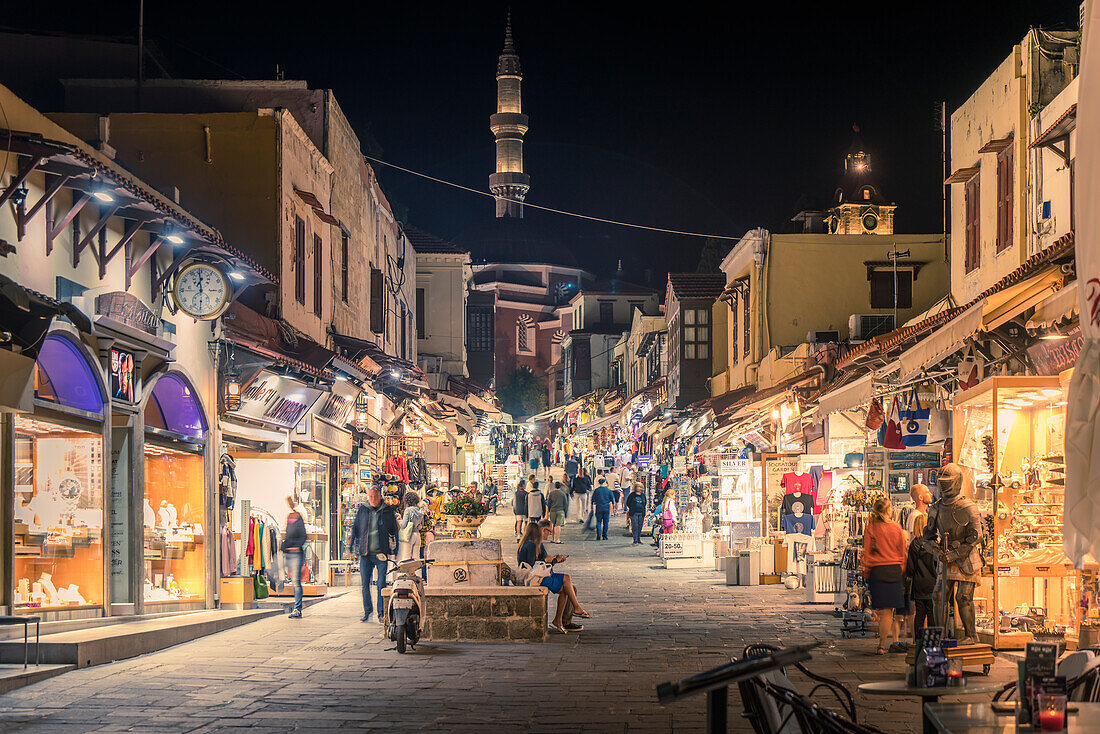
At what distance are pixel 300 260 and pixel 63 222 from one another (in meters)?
11.1

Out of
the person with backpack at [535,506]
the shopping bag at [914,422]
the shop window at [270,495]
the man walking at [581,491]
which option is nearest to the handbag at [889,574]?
the shopping bag at [914,422]

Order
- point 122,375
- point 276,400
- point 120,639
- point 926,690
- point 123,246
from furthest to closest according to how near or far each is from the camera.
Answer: point 276,400
point 123,246
point 122,375
point 120,639
point 926,690

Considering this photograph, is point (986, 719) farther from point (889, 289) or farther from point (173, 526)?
point (889, 289)

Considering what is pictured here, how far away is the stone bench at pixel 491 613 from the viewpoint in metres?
14.2

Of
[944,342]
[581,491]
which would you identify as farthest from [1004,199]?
[581,491]

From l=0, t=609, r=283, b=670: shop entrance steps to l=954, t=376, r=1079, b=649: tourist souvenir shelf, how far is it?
8398 mm

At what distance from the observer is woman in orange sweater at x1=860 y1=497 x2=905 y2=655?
1266 cm

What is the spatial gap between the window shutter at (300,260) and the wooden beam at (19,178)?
11835 millimetres

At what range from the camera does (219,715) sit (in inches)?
360

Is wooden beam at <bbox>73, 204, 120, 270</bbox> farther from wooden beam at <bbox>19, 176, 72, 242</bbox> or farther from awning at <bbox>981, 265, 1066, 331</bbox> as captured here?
awning at <bbox>981, 265, 1066, 331</bbox>

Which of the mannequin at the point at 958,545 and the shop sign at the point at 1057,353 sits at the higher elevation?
the shop sign at the point at 1057,353

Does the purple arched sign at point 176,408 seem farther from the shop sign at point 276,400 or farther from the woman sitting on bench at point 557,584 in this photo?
the woman sitting on bench at point 557,584

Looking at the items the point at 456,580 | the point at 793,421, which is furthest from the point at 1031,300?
the point at 793,421

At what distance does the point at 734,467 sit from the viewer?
2531cm
